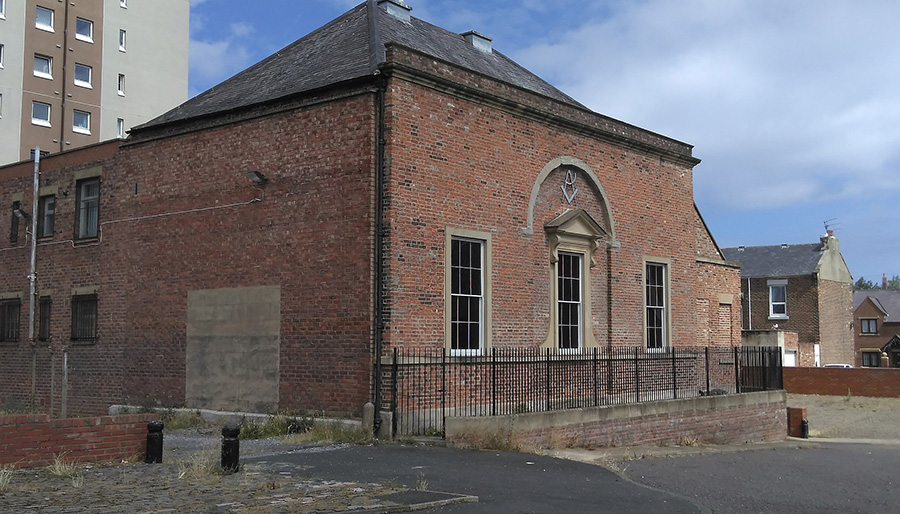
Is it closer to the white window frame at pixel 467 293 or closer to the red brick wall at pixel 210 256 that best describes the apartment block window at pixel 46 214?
the red brick wall at pixel 210 256

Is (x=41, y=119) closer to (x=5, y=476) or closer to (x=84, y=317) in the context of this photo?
(x=84, y=317)

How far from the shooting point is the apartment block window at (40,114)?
4691 cm

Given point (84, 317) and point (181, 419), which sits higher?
point (84, 317)

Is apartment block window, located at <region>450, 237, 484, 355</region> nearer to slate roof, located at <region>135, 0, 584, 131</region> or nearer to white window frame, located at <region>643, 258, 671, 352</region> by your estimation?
slate roof, located at <region>135, 0, 584, 131</region>

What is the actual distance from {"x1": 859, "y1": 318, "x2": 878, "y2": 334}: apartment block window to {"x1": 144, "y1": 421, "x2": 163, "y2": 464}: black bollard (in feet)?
208

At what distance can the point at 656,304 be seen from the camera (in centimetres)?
2312

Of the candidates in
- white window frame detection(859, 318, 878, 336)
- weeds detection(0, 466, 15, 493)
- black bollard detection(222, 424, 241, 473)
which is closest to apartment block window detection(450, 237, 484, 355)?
black bollard detection(222, 424, 241, 473)

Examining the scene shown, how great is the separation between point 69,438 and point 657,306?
15323 millimetres

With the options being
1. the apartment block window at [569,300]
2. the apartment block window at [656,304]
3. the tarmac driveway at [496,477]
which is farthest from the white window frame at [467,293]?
the apartment block window at [656,304]

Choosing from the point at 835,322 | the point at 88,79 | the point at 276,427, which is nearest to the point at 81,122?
the point at 88,79

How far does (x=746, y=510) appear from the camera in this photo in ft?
36.5

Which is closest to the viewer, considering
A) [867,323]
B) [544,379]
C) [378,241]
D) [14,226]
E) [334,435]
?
[334,435]

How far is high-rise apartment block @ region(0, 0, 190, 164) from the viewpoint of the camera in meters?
46.0

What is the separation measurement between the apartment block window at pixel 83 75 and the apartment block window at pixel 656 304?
1461 inches
